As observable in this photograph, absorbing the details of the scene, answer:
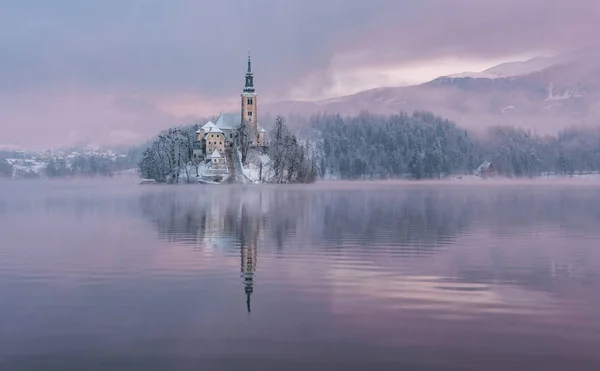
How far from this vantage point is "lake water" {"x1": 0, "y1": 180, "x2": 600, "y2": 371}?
14.7 meters

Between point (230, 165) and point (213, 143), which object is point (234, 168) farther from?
point (213, 143)

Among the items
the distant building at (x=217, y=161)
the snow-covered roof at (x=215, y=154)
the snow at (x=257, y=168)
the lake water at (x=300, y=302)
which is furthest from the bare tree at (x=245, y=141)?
the lake water at (x=300, y=302)

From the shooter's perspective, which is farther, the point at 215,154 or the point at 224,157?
the point at 224,157

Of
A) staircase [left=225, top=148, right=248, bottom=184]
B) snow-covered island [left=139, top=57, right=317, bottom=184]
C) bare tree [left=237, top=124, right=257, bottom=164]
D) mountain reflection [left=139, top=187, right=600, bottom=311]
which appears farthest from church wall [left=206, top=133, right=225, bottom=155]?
mountain reflection [left=139, top=187, right=600, bottom=311]

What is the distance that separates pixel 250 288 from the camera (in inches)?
896

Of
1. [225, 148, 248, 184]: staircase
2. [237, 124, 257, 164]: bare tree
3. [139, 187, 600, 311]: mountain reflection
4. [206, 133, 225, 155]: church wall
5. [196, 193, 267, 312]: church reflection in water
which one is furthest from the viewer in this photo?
[206, 133, 225, 155]: church wall

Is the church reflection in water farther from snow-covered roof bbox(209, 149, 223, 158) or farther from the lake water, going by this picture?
snow-covered roof bbox(209, 149, 223, 158)

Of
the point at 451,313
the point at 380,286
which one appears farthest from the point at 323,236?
the point at 451,313

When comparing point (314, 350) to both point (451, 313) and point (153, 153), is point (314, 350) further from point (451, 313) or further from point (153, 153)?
point (153, 153)

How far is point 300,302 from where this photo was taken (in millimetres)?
20375

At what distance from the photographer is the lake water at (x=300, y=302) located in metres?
14.7

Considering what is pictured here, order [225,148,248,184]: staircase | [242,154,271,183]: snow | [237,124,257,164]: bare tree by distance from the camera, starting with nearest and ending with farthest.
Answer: [242,154,271,183]: snow < [237,124,257,164]: bare tree < [225,148,248,184]: staircase

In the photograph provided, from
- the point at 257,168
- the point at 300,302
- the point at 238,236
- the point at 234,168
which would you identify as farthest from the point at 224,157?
the point at 300,302

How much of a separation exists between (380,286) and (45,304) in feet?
36.5
